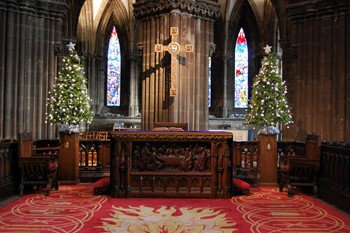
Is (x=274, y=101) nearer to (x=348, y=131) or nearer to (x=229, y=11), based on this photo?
(x=348, y=131)

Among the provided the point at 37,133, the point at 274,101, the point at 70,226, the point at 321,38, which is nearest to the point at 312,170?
the point at 274,101

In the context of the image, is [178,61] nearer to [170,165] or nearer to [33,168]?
[170,165]

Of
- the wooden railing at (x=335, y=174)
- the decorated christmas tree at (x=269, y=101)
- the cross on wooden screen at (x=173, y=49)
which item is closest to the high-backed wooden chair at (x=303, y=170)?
the wooden railing at (x=335, y=174)

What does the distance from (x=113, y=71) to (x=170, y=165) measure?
→ 1942 centimetres

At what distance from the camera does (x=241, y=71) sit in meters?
27.1

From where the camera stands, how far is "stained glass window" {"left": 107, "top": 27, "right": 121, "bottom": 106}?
27016 mm

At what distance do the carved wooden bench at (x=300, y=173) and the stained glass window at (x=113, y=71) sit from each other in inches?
749

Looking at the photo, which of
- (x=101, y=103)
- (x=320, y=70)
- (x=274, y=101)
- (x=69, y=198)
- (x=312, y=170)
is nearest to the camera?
(x=69, y=198)

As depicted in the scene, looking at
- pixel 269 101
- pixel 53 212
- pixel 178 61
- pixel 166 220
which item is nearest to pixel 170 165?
pixel 166 220

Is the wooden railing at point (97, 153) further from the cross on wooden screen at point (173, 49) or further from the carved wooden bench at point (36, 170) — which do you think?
the cross on wooden screen at point (173, 49)

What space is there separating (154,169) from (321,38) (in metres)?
8.20

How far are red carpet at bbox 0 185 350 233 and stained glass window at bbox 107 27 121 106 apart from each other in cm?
1850

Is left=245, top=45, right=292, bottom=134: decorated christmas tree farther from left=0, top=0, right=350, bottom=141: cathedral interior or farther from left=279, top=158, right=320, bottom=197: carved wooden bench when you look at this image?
left=0, top=0, right=350, bottom=141: cathedral interior

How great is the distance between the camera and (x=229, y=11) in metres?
26.7
